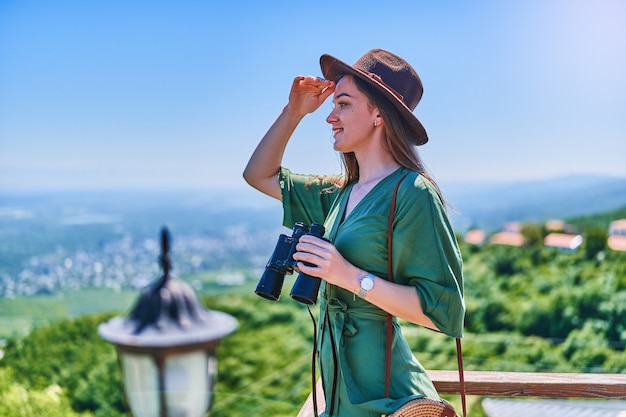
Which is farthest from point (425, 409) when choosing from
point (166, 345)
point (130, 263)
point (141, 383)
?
point (130, 263)

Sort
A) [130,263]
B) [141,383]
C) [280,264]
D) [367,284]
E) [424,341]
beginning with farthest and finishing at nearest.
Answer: [130,263] → [424,341] → [141,383] → [280,264] → [367,284]

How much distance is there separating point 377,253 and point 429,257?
87 millimetres

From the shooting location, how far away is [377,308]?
113 centimetres

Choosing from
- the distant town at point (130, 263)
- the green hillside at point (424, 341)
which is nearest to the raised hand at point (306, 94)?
the green hillside at point (424, 341)

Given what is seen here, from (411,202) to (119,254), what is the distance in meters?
6.94

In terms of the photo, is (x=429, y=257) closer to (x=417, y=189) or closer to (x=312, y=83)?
(x=417, y=189)

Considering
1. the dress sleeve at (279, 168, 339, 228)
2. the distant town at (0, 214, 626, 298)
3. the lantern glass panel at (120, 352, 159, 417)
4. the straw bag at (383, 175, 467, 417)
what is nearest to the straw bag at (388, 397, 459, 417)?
the straw bag at (383, 175, 467, 417)

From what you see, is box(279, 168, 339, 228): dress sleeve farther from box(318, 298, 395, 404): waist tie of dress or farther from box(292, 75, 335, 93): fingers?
box(318, 298, 395, 404): waist tie of dress

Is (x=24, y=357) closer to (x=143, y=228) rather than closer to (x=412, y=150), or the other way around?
(x=143, y=228)

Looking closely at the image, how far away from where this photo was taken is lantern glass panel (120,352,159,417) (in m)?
2.61

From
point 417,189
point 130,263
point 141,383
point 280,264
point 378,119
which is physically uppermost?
point 378,119

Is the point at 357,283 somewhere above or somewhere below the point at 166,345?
above

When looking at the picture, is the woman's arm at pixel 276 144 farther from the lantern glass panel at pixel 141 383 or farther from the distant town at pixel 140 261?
Answer: the distant town at pixel 140 261

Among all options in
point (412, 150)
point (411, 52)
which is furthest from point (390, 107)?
point (411, 52)
